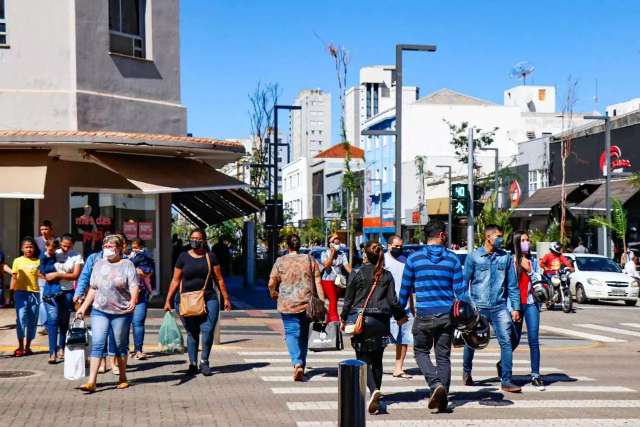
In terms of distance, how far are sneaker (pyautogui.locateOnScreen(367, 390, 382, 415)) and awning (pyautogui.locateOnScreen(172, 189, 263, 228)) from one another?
63.2 feet

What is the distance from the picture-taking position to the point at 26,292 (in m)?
13.6

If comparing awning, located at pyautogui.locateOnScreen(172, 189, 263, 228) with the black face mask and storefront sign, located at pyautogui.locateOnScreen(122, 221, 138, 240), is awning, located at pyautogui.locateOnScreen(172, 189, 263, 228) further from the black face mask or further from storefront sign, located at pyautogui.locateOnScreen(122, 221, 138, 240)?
the black face mask

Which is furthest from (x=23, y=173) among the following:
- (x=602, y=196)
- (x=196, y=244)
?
(x=602, y=196)

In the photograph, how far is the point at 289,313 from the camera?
11461 mm

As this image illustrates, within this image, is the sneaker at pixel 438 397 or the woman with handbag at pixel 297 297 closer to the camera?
the sneaker at pixel 438 397

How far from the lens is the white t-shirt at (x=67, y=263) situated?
1299 cm

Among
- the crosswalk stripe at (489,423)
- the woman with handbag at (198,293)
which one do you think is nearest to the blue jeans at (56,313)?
the woman with handbag at (198,293)

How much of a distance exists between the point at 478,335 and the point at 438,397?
2.94 ft

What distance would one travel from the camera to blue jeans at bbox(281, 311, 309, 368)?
11.5m

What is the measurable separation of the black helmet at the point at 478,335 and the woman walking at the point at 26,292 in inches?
252

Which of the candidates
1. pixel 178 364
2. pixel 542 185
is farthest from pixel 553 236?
pixel 178 364

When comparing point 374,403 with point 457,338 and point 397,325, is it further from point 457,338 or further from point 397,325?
point 397,325

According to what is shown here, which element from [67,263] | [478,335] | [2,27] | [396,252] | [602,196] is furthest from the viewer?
[602,196]

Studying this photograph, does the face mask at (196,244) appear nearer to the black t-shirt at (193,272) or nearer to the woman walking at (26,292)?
the black t-shirt at (193,272)
